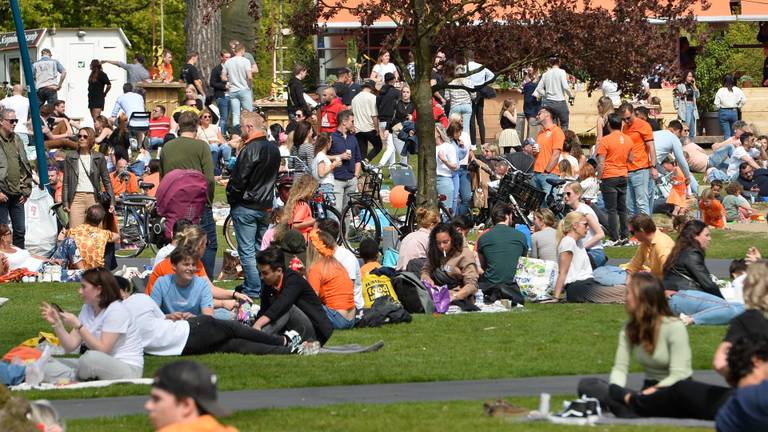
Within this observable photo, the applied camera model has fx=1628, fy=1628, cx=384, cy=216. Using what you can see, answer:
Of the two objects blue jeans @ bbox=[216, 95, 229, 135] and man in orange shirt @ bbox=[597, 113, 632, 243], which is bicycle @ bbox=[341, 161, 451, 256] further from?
blue jeans @ bbox=[216, 95, 229, 135]

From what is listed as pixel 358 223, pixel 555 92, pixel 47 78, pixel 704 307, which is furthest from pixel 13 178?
pixel 47 78

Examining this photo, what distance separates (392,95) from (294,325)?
54.8 ft

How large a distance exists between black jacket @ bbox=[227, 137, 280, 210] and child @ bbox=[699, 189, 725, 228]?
28.1 feet

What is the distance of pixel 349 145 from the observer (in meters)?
23.4

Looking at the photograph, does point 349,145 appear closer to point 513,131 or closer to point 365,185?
point 365,185

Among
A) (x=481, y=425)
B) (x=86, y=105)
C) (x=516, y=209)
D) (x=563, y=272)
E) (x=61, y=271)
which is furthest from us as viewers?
(x=86, y=105)

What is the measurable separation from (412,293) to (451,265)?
0.73 m

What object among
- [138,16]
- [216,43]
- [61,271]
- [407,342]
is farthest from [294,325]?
[138,16]

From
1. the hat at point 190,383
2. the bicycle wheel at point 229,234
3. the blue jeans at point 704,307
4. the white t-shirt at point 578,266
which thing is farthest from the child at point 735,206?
the hat at point 190,383

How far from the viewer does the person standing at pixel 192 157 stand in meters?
17.4

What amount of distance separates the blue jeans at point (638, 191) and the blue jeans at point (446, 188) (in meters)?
2.64

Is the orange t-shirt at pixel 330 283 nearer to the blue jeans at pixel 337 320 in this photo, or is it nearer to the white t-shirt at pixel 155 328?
the blue jeans at pixel 337 320

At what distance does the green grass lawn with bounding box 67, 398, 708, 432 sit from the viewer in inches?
394

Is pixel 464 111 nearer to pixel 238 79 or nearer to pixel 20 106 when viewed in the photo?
pixel 238 79
